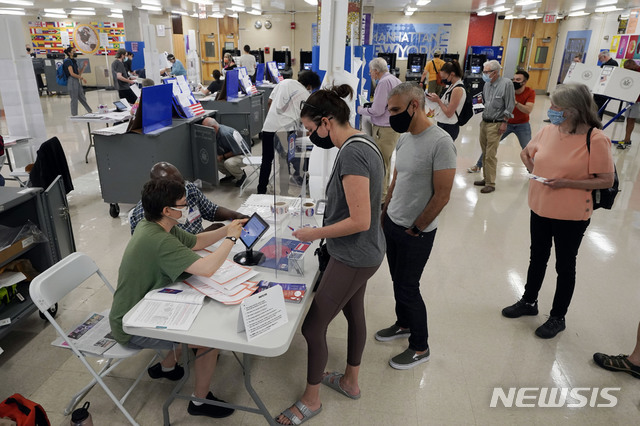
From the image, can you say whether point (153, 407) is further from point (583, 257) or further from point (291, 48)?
point (291, 48)

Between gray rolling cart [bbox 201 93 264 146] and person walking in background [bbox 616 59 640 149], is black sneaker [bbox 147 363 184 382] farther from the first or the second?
person walking in background [bbox 616 59 640 149]

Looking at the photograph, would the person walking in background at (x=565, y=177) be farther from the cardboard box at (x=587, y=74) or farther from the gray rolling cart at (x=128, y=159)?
the cardboard box at (x=587, y=74)

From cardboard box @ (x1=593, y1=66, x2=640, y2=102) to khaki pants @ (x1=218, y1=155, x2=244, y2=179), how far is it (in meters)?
6.93

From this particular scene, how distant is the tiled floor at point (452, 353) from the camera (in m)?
2.33

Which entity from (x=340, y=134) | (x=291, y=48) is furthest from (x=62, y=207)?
(x=291, y=48)

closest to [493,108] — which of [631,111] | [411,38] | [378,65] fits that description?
[378,65]

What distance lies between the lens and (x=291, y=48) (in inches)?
774

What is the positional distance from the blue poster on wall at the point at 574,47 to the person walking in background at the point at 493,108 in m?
11.5

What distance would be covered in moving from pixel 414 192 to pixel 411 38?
18189 mm

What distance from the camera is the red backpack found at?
1860 mm

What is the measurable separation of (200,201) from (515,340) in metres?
2.31

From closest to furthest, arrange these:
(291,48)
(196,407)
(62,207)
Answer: (196,407)
(62,207)
(291,48)

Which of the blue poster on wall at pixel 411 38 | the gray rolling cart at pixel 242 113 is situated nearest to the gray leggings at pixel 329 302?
the gray rolling cart at pixel 242 113

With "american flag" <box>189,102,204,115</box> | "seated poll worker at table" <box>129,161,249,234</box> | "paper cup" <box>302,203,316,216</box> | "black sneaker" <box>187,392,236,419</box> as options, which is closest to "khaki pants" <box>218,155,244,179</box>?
"american flag" <box>189,102,204,115</box>
